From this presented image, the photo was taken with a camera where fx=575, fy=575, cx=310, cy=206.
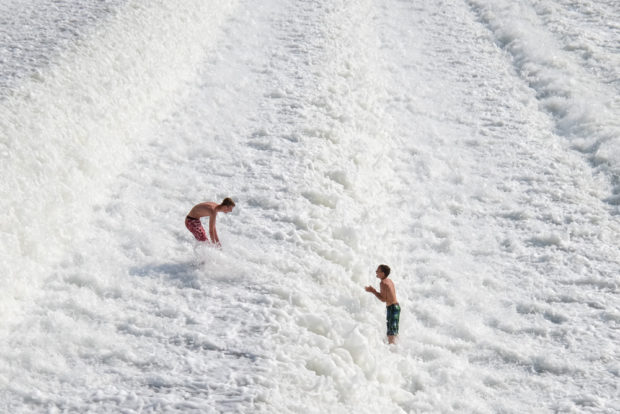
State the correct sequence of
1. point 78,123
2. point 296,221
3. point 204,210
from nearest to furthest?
point 204,210, point 296,221, point 78,123

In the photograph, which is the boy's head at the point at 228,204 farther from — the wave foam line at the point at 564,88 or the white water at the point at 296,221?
the wave foam line at the point at 564,88

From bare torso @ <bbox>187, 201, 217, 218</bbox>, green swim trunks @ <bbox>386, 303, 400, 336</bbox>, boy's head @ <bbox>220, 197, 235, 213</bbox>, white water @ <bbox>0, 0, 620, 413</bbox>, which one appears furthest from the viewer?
bare torso @ <bbox>187, 201, 217, 218</bbox>

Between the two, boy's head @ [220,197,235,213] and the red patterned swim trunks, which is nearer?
boy's head @ [220,197,235,213]

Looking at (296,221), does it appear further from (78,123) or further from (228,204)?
(78,123)

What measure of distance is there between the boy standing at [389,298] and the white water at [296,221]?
247mm

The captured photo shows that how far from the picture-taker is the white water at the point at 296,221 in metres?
7.67

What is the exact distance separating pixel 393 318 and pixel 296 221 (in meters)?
2.98

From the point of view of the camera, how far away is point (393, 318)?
8.81 meters

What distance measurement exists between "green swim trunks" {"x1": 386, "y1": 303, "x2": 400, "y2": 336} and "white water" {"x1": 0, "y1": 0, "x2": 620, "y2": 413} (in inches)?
9.9

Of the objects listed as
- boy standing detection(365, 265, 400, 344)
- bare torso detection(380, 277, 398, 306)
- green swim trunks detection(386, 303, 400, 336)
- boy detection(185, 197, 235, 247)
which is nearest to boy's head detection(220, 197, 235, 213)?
boy detection(185, 197, 235, 247)

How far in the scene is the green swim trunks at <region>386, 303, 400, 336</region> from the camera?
28.8ft

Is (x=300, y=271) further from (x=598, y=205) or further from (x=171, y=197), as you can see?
(x=598, y=205)

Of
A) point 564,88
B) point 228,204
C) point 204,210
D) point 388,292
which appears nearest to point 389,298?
point 388,292

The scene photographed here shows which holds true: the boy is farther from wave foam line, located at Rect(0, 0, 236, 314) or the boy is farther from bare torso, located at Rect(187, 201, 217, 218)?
wave foam line, located at Rect(0, 0, 236, 314)
